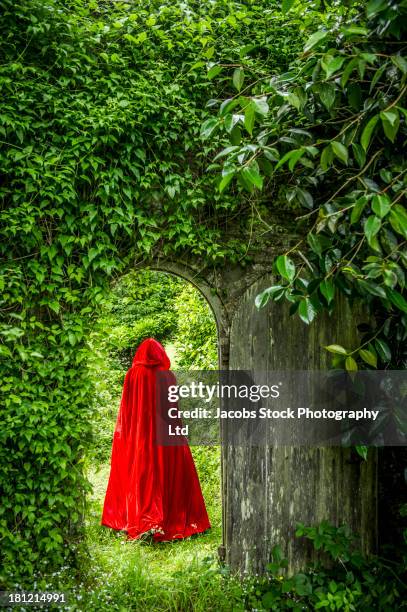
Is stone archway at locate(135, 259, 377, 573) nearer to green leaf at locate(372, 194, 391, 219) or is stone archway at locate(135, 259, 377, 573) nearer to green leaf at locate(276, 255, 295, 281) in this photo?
green leaf at locate(276, 255, 295, 281)

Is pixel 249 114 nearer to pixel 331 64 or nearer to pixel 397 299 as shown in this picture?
pixel 331 64

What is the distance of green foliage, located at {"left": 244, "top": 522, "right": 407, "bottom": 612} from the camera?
3.56m

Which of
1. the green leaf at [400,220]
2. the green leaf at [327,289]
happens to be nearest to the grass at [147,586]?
the green leaf at [327,289]

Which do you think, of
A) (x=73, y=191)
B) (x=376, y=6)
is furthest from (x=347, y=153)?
(x=73, y=191)

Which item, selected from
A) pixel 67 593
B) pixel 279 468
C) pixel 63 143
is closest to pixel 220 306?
pixel 279 468

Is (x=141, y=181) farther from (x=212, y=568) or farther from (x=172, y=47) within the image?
(x=212, y=568)

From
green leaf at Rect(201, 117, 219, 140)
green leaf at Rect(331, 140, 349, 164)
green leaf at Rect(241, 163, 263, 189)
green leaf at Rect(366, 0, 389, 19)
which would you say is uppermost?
green leaf at Rect(366, 0, 389, 19)

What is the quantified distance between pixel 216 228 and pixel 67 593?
2833 mm

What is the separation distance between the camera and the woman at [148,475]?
5.16m

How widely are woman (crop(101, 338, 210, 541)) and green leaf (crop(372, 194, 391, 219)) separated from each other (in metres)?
3.56

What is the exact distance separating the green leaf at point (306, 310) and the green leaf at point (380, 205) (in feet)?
1.83

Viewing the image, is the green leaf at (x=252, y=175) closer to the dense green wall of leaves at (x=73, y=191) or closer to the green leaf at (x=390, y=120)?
the green leaf at (x=390, y=120)

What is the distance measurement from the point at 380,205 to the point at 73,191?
2108 mm

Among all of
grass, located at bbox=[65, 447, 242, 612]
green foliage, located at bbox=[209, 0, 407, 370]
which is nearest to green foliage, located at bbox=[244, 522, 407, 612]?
grass, located at bbox=[65, 447, 242, 612]
